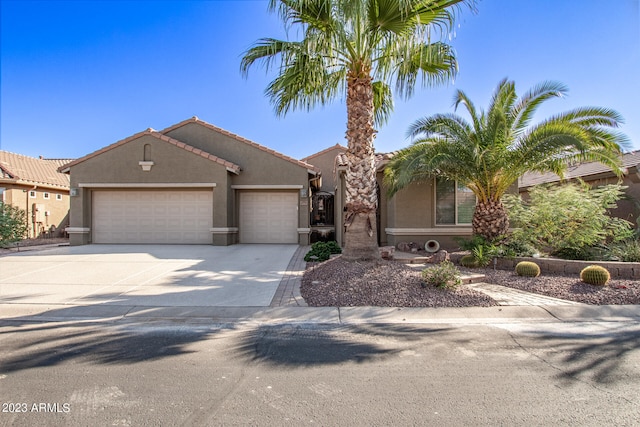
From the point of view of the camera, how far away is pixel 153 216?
1447cm

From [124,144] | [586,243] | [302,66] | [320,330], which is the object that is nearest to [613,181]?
[586,243]

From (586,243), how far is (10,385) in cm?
1114

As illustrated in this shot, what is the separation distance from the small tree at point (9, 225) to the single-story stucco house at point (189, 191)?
79.7 inches

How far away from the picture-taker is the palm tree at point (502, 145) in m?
8.77

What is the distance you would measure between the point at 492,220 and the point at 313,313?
6614 millimetres

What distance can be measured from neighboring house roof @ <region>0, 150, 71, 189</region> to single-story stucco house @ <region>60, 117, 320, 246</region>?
4781 millimetres

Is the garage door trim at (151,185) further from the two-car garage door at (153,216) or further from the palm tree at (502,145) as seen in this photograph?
the palm tree at (502,145)

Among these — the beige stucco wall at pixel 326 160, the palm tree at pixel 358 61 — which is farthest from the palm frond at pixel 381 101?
the beige stucco wall at pixel 326 160

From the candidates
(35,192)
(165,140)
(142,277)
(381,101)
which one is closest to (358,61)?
(381,101)

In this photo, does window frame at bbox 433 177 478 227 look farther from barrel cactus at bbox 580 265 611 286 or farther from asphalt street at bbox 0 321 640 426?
asphalt street at bbox 0 321 640 426

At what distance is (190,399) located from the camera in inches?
120

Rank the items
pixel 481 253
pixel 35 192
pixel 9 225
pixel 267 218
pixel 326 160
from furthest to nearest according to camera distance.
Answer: pixel 326 160 < pixel 35 192 < pixel 267 218 < pixel 9 225 < pixel 481 253

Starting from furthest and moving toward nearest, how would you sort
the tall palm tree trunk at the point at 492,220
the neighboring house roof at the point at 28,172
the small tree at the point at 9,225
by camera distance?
the neighboring house roof at the point at 28,172 < the small tree at the point at 9,225 < the tall palm tree trunk at the point at 492,220

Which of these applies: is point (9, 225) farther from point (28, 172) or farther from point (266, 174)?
point (266, 174)
